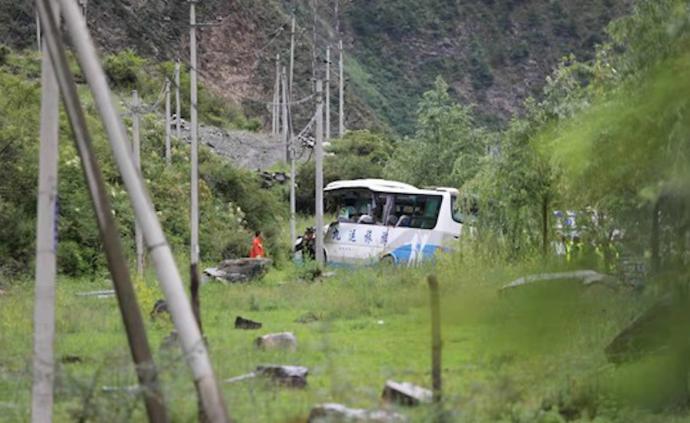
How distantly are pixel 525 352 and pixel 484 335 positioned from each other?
0.31 feet

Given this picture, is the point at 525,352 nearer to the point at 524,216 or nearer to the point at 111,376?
the point at 111,376

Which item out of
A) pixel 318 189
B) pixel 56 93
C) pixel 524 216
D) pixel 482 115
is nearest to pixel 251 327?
pixel 524 216

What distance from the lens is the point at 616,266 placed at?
1.74 metres

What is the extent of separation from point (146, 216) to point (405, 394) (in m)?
1.23

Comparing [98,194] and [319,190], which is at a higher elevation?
[319,190]

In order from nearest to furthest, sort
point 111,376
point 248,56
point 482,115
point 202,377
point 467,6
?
point 202,377 < point 111,376 < point 467,6 < point 482,115 < point 248,56

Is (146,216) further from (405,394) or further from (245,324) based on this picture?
(245,324)

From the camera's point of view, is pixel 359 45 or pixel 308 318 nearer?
pixel 308 318

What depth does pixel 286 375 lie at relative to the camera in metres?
8.60

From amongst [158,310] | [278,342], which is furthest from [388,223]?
[278,342]

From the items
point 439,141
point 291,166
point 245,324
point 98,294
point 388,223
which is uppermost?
point 439,141

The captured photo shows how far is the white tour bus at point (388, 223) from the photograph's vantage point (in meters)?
31.0

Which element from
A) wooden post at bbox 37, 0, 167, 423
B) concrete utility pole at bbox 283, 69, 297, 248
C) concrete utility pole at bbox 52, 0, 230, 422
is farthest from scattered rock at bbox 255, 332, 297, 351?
concrete utility pole at bbox 283, 69, 297, 248

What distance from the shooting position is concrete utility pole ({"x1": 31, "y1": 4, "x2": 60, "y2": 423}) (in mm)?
6605
